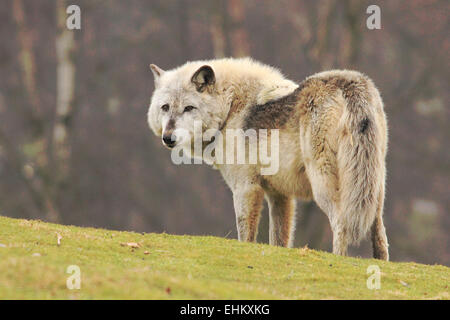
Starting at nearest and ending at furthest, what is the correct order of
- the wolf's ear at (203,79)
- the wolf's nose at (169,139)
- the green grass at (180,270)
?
the green grass at (180,270)
the wolf's nose at (169,139)
the wolf's ear at (203,79)

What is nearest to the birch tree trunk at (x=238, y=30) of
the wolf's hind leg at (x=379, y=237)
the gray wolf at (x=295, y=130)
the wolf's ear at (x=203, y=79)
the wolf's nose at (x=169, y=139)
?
the gray wolf at (x=295, y=130)

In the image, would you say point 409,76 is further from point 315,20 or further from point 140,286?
point 140,286

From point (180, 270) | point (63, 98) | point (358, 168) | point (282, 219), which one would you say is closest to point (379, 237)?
point (358, 168)

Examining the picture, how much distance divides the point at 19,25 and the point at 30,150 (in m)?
4.08

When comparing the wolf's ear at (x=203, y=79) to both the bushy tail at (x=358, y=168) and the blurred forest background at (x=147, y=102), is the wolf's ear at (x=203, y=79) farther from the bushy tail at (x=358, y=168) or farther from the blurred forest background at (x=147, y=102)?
the blurred forest background at (x=147, y=102)

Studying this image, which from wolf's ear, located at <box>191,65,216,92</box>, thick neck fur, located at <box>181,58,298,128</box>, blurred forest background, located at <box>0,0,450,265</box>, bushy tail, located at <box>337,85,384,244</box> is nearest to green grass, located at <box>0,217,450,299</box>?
bushy tail, located at <box>337,85,384,244</box>

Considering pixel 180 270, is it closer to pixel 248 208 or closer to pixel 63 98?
pixel 248 208

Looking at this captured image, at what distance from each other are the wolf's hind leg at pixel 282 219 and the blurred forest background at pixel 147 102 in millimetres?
12333

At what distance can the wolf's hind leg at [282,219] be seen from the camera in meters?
9.78

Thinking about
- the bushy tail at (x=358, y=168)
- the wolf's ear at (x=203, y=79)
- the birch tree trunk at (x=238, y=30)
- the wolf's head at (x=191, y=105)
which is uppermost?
the birch tree trunk at (x=238, y=30)

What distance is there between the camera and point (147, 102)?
26.4 metres

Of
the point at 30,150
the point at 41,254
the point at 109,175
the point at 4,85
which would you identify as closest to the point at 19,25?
the point at 4,85
